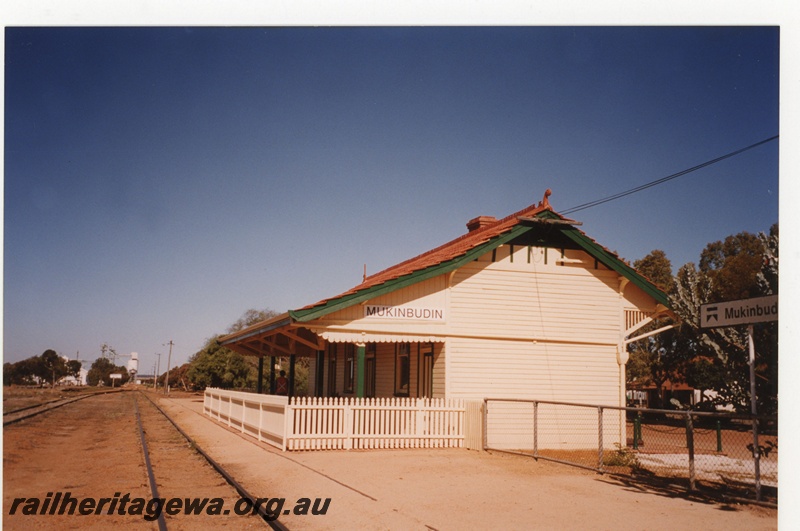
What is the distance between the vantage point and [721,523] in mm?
7844

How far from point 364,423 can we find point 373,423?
7.6 inches

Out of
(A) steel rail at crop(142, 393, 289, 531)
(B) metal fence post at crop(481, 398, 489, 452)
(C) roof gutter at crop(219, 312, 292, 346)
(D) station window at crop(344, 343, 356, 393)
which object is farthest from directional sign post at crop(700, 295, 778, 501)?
(D) station window at crop(344, 343, 356, 393)

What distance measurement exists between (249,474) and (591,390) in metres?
8.98

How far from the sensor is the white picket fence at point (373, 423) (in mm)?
14156

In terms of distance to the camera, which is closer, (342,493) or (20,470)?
(342,493)

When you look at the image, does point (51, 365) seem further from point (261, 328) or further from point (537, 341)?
point (537, 341)

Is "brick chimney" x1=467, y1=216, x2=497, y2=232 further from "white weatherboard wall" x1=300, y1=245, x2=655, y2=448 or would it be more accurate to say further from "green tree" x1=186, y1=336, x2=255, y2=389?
"green tree" x1=186, y1=336, x2=255, y2=389

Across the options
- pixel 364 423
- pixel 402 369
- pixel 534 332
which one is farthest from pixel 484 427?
pixel 402 369

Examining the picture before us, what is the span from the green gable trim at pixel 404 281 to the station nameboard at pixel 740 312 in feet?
22.0

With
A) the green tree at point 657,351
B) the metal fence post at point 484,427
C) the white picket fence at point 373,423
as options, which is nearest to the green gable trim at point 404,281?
the white picket fence at point 373,423

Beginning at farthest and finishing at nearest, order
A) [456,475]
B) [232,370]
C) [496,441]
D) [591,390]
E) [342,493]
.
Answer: [232,370]
[591,390]
[496,441]
[456,475]
[342,493]

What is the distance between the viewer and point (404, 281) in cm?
1509

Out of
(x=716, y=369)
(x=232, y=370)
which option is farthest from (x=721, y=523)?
(x=232, y=370)
